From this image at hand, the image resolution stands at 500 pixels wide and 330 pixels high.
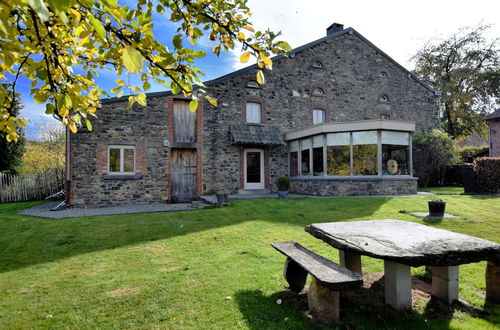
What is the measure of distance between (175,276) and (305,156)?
418 inches

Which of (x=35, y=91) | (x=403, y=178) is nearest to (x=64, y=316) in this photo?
(x=35, y=91)

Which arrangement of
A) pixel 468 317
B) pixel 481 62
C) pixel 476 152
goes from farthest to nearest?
pixel 481 62 → pixel 476 152 → pixel 468 317

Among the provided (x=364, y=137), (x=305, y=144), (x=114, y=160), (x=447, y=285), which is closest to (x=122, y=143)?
(x=114, y=160)

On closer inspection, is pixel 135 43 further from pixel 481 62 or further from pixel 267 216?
pixel 481 62

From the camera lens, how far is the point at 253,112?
14.1 meters

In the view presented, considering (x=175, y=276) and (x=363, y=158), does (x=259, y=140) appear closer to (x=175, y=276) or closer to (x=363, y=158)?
(x=363, y=158)

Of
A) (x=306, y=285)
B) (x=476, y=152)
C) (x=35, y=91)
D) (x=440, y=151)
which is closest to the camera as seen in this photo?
(x=35, y=91)

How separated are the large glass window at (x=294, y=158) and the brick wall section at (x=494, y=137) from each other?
14935 mm

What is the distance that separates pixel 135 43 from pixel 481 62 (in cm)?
3144

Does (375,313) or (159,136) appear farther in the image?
(159,136)

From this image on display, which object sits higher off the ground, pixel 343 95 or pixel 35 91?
pixel 343 95

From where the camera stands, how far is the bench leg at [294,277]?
3.36 meters

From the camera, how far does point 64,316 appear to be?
9.45 feet

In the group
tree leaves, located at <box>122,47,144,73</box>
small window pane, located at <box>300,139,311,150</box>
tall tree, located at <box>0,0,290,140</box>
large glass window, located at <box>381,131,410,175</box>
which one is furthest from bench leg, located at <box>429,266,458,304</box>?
small window pane, located at <box>300,139,311,150</box>
